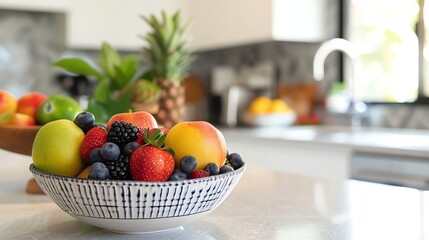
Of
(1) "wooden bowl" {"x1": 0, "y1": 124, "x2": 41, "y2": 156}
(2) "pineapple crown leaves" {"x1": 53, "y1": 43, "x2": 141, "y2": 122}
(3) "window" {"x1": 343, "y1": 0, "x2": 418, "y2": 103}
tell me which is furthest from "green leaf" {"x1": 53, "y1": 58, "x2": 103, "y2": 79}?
(3) "window" {"x1": 343, "y1": 0, "x2": 418, "y2": 103}

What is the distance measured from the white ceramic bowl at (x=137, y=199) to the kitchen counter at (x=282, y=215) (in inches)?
2.2

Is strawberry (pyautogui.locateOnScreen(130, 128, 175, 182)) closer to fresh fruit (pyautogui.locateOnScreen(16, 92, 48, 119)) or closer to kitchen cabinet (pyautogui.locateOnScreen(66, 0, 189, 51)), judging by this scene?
fresh fruit (pyautogui.locateOnScreen(16, 92, 48, 119))

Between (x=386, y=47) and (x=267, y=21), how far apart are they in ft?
2.39

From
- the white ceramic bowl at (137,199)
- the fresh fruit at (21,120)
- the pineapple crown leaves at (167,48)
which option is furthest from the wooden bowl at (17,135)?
the pineapple crown leaves at (167,48)

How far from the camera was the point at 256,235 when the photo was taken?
0.83 m

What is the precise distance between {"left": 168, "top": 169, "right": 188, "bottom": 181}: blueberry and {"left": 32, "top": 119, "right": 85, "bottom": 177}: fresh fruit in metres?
0.15

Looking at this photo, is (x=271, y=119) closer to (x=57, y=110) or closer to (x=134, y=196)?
(x=57, y=110)

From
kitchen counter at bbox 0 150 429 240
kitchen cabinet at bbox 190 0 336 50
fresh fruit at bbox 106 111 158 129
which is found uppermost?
kitchen cabinet at bbox 190 0 336 50

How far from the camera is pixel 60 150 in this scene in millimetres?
797

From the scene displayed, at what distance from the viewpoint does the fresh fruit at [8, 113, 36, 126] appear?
115 cm

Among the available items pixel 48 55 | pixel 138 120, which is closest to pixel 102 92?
pixel 138 120

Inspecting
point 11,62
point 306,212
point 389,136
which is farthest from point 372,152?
point 11,62

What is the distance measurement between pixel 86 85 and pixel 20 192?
3.04m

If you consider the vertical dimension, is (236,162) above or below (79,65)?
below
